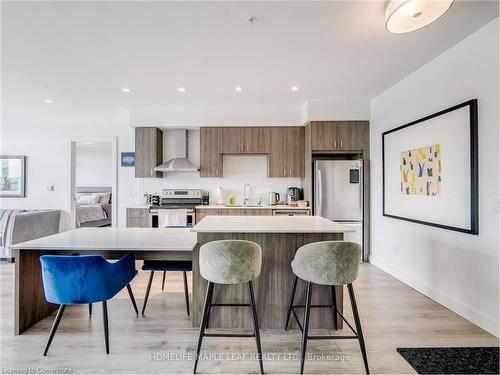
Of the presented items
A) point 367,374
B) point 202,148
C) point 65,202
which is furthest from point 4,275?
point 367,374

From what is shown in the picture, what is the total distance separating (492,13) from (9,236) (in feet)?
21.1

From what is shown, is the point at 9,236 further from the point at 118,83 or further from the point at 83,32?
the point at 83,32

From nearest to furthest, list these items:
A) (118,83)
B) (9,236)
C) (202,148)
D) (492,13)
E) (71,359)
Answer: (71,359) < (492,13) < (118,83) < (9,236) < (202,148)

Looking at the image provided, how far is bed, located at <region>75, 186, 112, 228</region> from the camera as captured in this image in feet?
20.2

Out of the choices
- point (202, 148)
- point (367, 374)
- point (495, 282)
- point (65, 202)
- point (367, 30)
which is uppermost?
point (367, 30)

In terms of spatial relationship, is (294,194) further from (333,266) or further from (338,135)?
(333,266)

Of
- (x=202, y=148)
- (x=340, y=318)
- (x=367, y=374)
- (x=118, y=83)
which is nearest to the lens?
(x=367, y=374)

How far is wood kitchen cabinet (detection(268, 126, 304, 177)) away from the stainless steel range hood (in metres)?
1.40

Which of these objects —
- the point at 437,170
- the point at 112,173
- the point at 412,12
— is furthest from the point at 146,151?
the point at 437,170

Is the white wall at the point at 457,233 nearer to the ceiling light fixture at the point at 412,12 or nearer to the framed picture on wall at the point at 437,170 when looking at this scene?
the framed picture on wall at the point at 437,170

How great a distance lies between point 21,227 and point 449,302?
5.91 meters

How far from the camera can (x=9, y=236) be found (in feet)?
13.1

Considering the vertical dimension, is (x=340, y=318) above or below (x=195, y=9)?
below

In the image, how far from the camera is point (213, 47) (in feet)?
8.17
